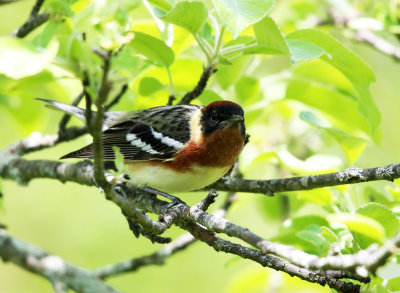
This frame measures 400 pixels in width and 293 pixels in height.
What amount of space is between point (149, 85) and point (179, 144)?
51cm

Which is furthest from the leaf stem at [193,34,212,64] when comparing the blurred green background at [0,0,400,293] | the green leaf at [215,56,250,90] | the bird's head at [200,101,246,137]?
the blurred green background at [0,0,400,293]

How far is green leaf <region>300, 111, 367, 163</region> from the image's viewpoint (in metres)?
2.83

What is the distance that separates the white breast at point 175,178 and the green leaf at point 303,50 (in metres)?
1.02

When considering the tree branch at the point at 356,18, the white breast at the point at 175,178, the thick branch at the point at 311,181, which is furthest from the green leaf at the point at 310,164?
the tree branch at the point at 356,18

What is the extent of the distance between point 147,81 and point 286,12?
190cm

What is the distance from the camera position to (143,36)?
262cm

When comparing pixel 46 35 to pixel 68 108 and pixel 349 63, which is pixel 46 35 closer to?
pixel 68 108

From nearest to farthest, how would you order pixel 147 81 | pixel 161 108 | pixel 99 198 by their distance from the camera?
1. pixel 147 81
2. pixel 161 108
3. pixel 99 198

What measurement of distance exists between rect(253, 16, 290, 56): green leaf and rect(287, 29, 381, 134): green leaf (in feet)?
0.73

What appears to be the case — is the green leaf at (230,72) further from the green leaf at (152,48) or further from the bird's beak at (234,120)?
the green leaf at (152,48)

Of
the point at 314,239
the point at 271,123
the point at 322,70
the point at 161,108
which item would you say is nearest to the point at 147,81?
the point at 161,108

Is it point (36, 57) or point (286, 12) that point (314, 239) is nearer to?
point (36, 57)

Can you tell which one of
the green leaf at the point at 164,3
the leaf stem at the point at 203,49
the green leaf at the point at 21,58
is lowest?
the leaf stem at the point at 203,49

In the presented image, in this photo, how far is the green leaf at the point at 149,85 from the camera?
3.23 meters
